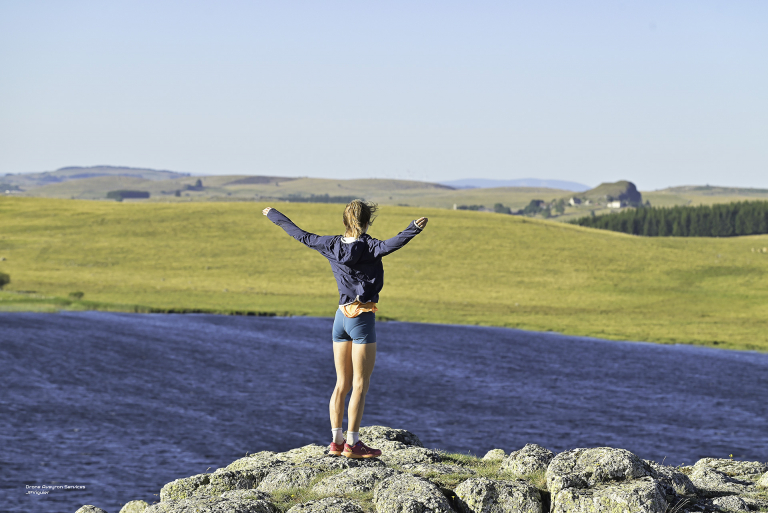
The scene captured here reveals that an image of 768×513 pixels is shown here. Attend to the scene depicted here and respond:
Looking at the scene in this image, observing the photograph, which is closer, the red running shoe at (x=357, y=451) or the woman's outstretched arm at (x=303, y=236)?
the woman's outstretched arm at (x=303, y=236)

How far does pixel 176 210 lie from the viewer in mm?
125688

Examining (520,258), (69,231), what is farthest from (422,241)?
(69,231)

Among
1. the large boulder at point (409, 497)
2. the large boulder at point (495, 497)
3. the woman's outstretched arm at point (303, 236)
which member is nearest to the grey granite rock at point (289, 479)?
the large boulder at point (409, 497)

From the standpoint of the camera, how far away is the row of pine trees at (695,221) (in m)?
171

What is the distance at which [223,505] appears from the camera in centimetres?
1074

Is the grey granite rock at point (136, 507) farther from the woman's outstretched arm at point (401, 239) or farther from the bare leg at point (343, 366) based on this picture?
the woman's outstretched arm at point (401, 239)

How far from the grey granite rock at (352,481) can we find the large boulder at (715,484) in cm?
523

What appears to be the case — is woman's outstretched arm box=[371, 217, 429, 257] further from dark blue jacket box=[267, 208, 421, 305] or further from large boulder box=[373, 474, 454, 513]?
large boulder box=[373, 474, 454, 513]

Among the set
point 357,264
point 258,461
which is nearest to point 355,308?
point 357,264

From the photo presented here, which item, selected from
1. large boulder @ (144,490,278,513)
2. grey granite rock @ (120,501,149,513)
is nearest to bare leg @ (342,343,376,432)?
large boulder @ (144,490,278,513)

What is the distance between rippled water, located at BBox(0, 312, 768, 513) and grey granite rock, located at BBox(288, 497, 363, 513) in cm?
1394

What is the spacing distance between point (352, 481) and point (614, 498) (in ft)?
12.1

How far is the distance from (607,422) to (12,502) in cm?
2726

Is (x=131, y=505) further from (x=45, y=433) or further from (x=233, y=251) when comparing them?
(x=233, y=251)
